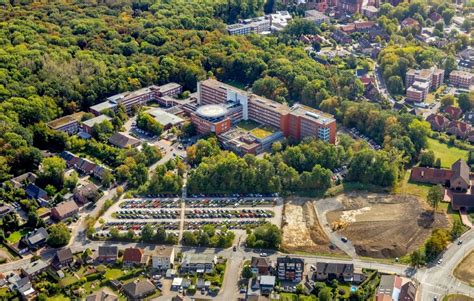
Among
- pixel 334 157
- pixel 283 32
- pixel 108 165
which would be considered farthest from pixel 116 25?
pixel 334 157

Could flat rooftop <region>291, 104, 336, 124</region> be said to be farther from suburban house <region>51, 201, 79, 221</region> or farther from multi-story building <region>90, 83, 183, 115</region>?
suburban house <region>51, 201, 79, 221</region>

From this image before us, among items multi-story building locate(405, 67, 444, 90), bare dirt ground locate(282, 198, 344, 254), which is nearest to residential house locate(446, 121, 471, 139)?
multi-story building locate(405, 67, 444, 90)

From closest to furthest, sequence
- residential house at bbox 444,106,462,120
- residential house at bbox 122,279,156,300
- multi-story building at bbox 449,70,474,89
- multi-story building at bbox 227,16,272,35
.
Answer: residential house at bbox 122,279,156,300 < residential house at bbox 444,106,462,120 < multi-story building at bbox 449,70,474,89 < multi-story building at bbox 227,16,272,35

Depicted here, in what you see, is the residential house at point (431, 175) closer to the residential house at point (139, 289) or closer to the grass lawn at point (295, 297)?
the grass lawn at point (295, 297)

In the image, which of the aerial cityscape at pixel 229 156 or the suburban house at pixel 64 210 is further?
the suburban house at pixel 64 210

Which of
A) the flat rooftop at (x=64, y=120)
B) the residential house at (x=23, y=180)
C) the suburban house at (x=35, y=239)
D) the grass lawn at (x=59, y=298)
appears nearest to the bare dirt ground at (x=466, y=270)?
the grass lawn at (x=59, y=298)

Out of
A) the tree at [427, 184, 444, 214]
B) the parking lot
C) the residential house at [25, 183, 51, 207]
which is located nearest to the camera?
the parking lot
